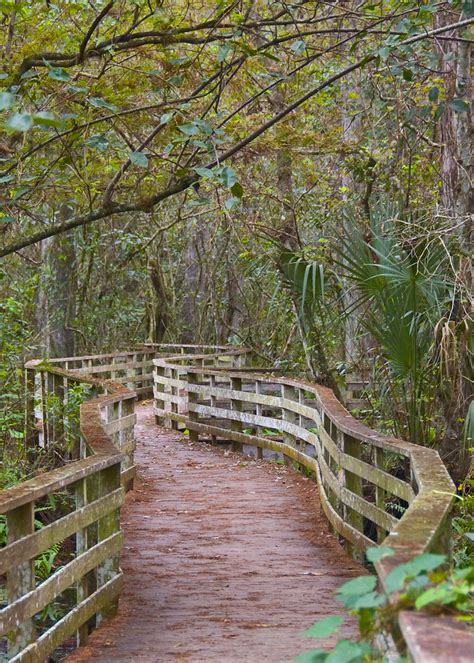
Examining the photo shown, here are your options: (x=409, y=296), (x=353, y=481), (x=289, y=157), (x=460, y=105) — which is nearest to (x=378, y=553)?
(x=353, y=481)

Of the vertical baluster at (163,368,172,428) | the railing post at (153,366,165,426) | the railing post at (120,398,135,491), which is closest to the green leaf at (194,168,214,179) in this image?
the railing post at (120,398,135,491)

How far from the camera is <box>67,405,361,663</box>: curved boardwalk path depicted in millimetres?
5617

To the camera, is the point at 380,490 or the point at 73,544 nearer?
the point at 380,490

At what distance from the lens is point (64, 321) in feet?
76.6

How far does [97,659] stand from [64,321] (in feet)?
60.6

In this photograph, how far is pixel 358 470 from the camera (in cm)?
719

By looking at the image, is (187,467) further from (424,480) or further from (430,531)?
(430,531)

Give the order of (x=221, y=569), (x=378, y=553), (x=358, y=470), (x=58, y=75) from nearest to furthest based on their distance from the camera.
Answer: (x=378, y=553)
(x=58, y=75)
(x=358, y=470)
(x=221, y=569)

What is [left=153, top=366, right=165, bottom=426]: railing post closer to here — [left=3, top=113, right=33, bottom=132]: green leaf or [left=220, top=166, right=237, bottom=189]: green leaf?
[left=220, top=166, right=237, bottom=189]: green leaf

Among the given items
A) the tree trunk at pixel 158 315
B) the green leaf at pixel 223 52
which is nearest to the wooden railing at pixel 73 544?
the green leaf at pixel 223 52

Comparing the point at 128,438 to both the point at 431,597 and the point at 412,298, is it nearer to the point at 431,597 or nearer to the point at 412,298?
the point at 412,298

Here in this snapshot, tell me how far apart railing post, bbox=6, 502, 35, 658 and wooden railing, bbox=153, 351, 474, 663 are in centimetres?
189

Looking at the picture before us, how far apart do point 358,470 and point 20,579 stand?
328cm

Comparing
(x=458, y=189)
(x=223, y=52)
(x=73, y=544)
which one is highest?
(x=223, y=52)
